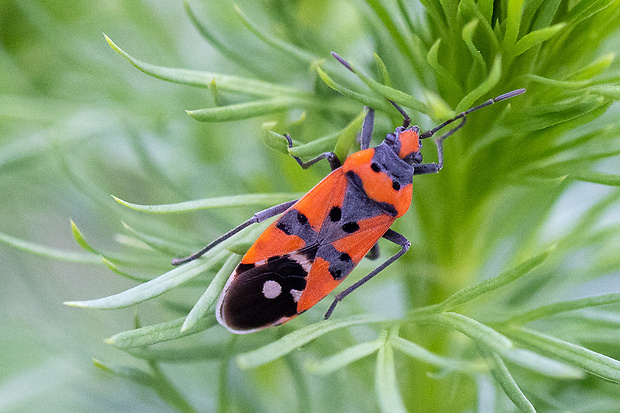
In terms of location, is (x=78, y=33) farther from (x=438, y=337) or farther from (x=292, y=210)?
(x=438, y=337)

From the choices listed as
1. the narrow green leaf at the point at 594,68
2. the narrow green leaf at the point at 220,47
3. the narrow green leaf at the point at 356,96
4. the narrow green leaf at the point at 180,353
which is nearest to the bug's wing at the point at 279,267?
the narrow green leaf at the point at 180,353

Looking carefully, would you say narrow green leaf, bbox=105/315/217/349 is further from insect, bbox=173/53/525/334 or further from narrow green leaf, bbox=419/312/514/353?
narrow green leaf, bbox=419/312/514/353

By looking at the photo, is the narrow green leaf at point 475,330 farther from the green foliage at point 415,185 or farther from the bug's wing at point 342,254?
the bug's wing at point 342,254

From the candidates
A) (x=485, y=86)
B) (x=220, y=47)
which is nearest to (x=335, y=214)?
(x=220, y=47)

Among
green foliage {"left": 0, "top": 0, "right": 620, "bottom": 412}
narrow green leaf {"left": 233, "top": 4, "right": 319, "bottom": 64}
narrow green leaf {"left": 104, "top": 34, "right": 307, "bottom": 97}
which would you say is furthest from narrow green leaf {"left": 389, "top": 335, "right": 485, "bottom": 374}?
narrow green leaf {"left": 233, "top": 4, "right": 319, "bottom": 64}

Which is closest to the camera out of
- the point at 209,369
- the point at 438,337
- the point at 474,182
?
the point at 474,182

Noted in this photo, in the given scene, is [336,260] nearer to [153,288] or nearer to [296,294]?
[296,294]

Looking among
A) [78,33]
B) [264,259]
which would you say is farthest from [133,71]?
[264,259]
